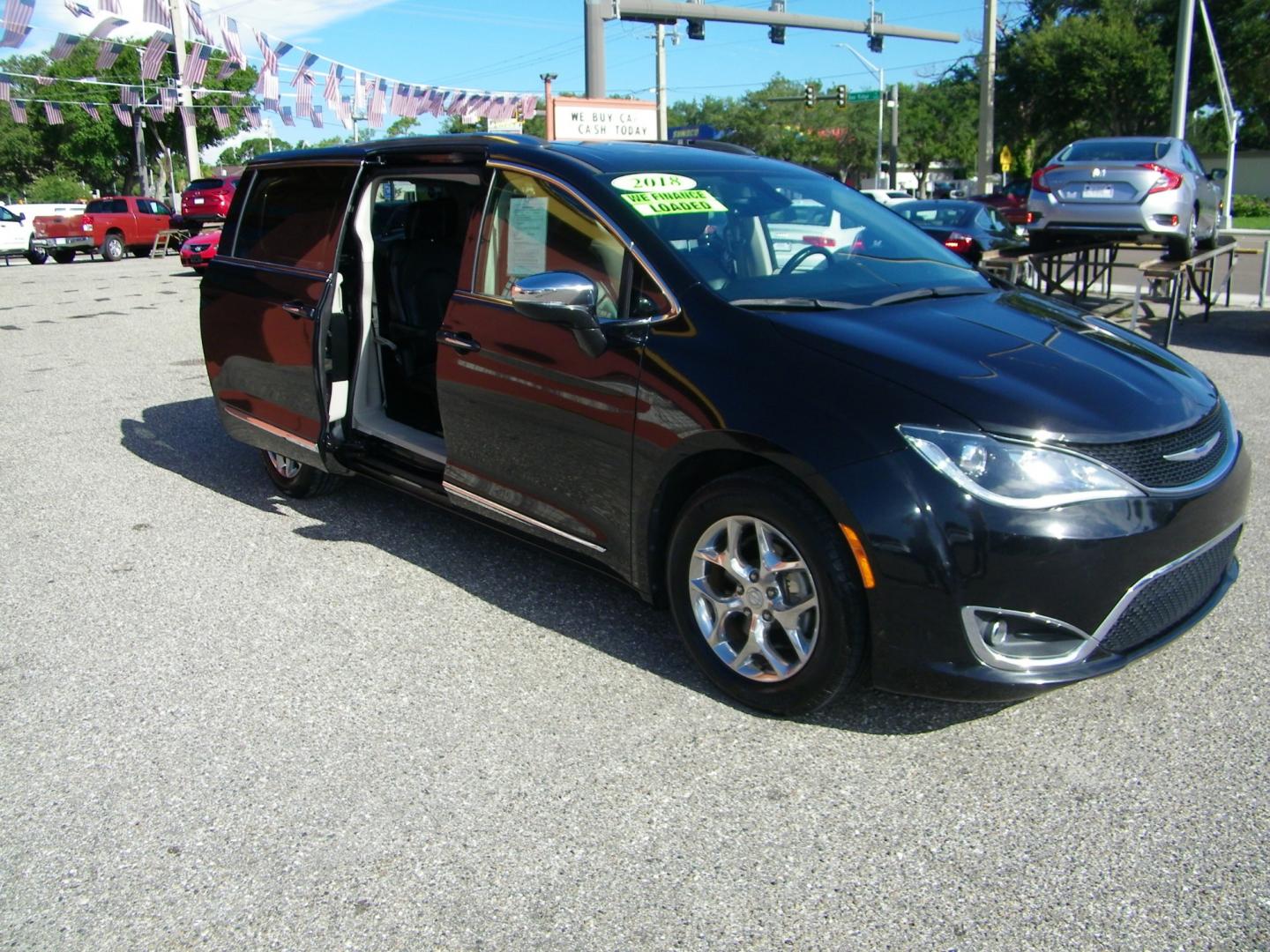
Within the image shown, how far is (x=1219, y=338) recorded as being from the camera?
36.3 ft

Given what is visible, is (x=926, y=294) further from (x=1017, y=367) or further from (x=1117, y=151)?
(x=1117, y=151)

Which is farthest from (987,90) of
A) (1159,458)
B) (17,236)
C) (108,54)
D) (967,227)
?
(1159,458)

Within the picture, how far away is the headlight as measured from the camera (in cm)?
285

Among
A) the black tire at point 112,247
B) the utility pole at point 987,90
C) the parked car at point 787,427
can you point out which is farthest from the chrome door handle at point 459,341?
the black tire at point 112,247

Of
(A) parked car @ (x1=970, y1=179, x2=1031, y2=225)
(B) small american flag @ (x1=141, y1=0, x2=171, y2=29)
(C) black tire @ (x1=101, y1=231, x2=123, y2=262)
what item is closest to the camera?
(B) small american flag @ (x1=141, y1=0, x2=171, y2=29)

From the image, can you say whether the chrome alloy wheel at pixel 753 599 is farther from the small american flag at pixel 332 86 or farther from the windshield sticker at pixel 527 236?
the small american flag at pixel 332 86

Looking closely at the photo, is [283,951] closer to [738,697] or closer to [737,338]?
[738,697]

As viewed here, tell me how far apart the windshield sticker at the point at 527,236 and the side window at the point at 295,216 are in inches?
44.9

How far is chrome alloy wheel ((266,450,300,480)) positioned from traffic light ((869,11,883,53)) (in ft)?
89.5

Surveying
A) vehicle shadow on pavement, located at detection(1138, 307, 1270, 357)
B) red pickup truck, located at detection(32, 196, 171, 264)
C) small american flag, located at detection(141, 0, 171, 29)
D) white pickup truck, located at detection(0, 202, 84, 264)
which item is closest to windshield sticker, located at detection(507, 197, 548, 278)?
vehicle shadow on pavement, located at detection(1138, 307, 1270, 357)

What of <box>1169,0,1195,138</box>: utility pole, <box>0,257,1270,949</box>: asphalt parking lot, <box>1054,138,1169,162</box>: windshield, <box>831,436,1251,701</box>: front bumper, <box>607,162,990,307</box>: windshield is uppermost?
<box>1169,0,1195,138</box>: utility pole

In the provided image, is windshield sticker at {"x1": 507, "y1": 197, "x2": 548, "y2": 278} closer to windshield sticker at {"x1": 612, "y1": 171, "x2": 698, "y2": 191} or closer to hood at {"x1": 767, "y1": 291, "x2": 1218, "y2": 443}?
windshield sticker at {"x1": 612, "y1": 171, "x2": 698, "y2": 191}

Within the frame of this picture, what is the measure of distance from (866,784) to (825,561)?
0.64 metres

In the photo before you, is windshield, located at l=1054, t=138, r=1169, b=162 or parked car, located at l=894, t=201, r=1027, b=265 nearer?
windshield, located at l=1054, t=138, r=1169, b=162
